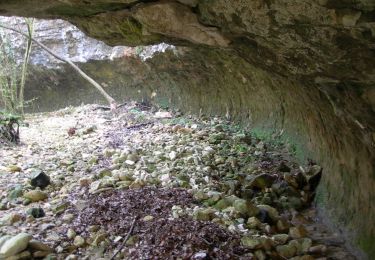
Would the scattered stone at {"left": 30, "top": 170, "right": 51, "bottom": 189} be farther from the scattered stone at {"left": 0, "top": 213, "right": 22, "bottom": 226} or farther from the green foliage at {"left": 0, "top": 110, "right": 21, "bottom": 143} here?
the green foliage at {"left": 0, "top": 110, "right": 21, "bottom": 143}

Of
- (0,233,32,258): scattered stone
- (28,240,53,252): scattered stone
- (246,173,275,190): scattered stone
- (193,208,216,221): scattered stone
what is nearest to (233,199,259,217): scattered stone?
(193,208,216,221): scattered stone

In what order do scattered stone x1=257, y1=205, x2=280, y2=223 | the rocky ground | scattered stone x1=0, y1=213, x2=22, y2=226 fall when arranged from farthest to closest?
scattered stone x1=257, y1=205, x2=280, y2=223 < scattered stone x1=0, y1=213, x2=22, y2=226 < the rocky ground

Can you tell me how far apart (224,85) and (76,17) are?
2.58 m

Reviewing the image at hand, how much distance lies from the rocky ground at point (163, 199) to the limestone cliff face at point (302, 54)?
0.29 metres

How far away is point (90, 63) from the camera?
8.35 metres

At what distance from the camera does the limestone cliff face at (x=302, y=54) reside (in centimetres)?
176

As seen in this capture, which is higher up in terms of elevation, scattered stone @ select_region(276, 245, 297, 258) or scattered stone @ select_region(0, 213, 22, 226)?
scattered stone @ select_region(0, 213, 22, 226)

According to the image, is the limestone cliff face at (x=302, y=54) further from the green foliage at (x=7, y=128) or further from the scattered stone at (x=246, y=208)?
the green foliage at (x=7, y=128)

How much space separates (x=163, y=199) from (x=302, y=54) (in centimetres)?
150

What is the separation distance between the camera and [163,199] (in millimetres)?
3023

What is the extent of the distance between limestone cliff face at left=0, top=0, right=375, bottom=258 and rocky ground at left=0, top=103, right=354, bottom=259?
291 mm

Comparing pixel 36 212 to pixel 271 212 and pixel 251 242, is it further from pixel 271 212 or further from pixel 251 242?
pixel 271 212

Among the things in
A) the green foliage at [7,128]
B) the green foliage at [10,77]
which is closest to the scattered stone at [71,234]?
the green foliage at [7,128]

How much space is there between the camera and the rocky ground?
2.45 metres
